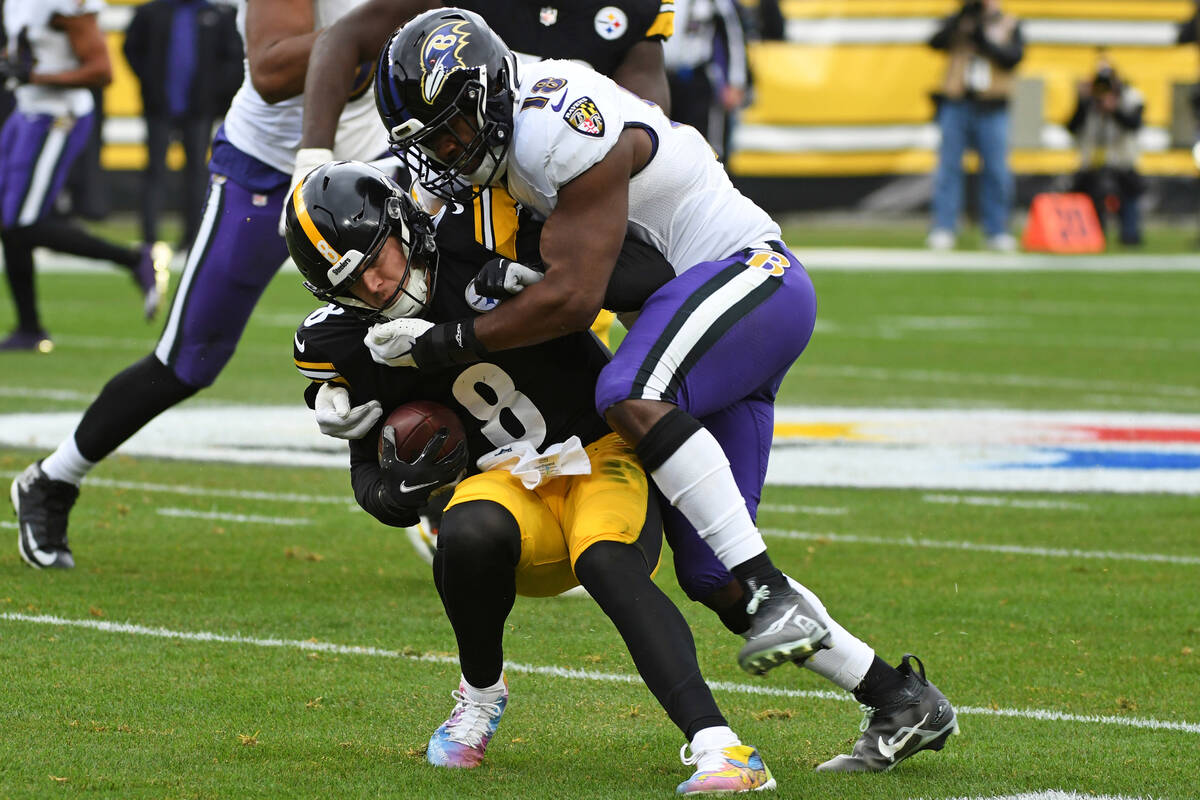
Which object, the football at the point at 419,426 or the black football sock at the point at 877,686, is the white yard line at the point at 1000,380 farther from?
the football at the point at 419,426

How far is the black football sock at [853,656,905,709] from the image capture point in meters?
3.90

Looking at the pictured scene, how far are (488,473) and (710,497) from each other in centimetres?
46

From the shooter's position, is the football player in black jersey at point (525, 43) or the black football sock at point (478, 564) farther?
the football player in black jersey at point (525, 43)

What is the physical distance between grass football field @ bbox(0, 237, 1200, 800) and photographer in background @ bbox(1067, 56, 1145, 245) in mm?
12943

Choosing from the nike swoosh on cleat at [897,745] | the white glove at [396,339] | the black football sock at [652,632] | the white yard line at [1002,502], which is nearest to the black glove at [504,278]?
the white glove at [396,339]

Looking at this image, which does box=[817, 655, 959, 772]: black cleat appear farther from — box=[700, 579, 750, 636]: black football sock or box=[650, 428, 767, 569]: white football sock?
box=[650, 428, 767, 569]: white football sock

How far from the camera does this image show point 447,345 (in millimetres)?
3779

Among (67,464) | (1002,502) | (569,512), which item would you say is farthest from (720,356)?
(1002,502)

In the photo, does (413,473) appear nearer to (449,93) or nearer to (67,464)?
(449,93)

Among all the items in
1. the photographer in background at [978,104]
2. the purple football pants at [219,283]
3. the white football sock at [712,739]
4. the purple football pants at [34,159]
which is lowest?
the photographer in background at [978,104]

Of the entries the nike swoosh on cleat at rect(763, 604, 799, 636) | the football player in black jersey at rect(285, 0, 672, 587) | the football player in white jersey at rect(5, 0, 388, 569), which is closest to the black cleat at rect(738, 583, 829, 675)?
the nike swoosh on cleat at rect(763, 604, 799, 636)

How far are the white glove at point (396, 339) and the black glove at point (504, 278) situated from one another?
134mm

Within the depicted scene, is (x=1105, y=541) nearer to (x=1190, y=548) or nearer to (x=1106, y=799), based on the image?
(x=1190, y=548)

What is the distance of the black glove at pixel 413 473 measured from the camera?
3834 millimetres
